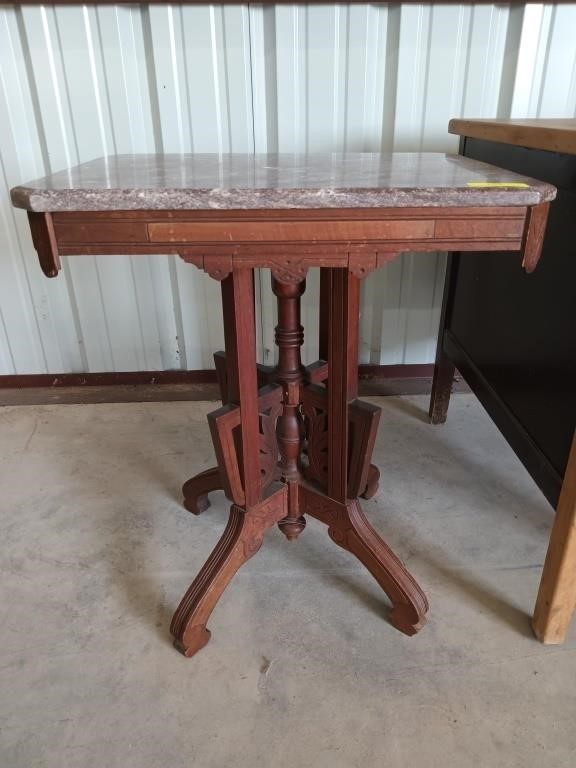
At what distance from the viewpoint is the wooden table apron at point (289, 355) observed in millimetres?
975

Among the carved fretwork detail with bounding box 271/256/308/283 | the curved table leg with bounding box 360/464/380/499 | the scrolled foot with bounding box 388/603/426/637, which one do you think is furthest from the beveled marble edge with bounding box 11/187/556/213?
the curved table leg with bounding box 360/464/380/499

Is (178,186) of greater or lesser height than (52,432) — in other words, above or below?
above

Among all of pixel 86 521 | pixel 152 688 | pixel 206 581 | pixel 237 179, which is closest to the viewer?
pixel 237 179

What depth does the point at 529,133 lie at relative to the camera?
126cm

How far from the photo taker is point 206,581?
52.1 inches

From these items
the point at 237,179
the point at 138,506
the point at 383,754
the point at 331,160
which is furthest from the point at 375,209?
the point at 138,506

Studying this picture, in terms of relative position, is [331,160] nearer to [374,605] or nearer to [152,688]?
[374,605]

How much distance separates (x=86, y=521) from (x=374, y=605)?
87cm

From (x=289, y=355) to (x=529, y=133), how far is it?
28.2 inches

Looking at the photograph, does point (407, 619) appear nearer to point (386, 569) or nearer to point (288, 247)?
point (386, 569)

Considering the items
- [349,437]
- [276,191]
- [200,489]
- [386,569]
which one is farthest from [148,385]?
[276,191]

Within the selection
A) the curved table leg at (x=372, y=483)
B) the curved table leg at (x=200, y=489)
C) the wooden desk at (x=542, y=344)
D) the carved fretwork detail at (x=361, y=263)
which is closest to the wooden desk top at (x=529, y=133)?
the wooden desk at (x=542, y=344)

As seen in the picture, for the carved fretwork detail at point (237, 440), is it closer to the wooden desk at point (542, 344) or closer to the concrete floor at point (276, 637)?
the concrete floor at point (276, 637)

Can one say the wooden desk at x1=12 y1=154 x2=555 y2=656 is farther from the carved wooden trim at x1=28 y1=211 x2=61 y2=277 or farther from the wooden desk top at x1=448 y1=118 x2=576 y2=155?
the wooden desk top at x1=448 y1=118 x2=576 y2=155
